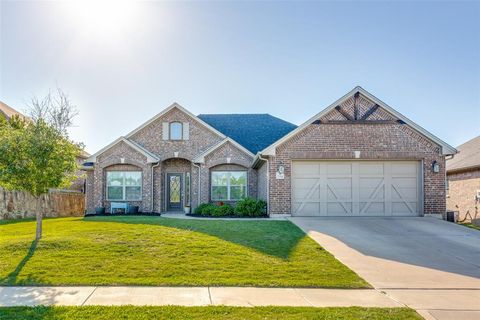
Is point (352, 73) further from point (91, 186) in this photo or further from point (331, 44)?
point (91, 186)

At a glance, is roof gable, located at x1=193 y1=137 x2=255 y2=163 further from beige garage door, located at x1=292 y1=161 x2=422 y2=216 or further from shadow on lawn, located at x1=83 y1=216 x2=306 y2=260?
shadow on lawn, located at x1=83 y1=216 x2=306 y2=260

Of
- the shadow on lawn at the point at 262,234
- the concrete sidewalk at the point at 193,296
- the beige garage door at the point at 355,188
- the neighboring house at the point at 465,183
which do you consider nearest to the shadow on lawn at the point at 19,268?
the concrete sidewalk at the point at 193,296

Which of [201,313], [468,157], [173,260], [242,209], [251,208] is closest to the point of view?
[201,313]

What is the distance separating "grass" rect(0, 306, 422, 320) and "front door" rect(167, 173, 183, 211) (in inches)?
611

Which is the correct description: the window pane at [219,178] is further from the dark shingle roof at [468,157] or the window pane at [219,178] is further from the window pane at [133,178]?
the dark shingle roof at [468,157]

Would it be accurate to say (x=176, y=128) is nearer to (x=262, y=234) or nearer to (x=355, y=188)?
(x=355, y=188)

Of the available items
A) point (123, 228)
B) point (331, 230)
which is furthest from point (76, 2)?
point (331, 230)

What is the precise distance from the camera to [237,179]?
738 inches

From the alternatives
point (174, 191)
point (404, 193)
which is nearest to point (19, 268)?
point (174, 191)

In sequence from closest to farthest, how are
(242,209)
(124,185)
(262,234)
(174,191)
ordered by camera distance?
(262,234) → (242,209) → (124,185) → (174,191)

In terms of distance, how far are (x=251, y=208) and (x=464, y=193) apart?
13626 mm

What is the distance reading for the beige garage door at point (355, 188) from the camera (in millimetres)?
14695

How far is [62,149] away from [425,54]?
1358cm

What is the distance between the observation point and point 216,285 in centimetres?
608
